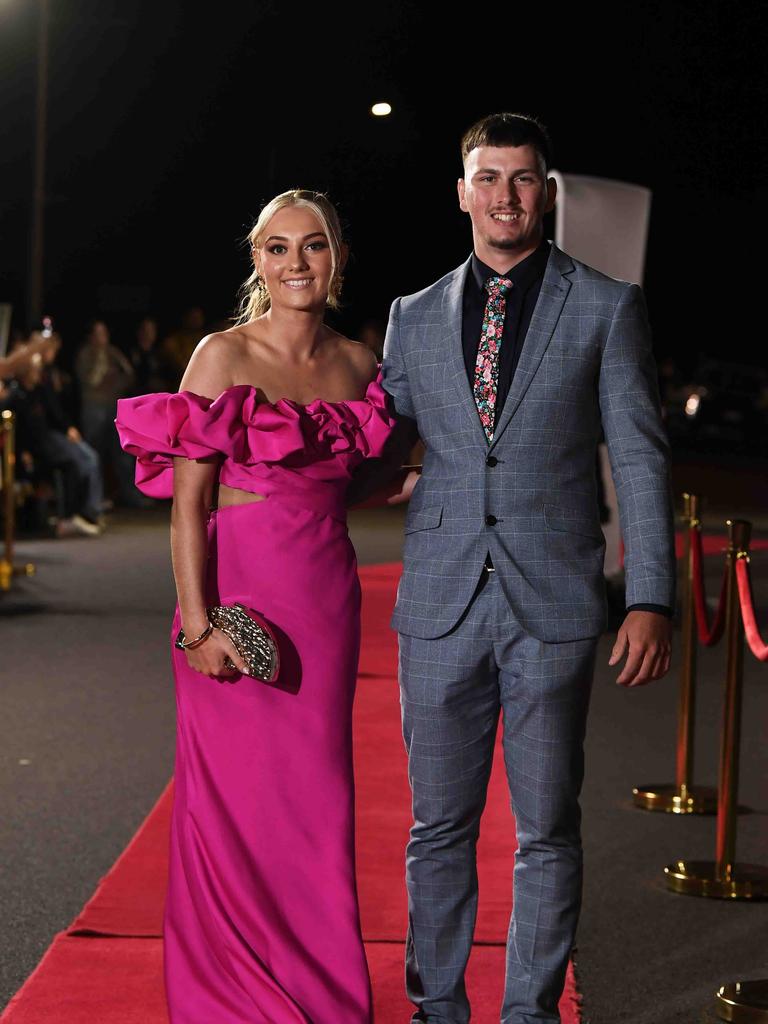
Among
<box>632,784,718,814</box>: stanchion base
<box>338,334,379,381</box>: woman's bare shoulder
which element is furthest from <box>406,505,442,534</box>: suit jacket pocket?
<box>632,784,718,814</box>: stanchion base

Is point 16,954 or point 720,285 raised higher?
point 720,285

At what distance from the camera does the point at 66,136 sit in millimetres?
31719

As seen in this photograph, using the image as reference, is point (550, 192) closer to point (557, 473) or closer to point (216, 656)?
point (557, 473)

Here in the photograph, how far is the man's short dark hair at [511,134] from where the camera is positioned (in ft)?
10.8

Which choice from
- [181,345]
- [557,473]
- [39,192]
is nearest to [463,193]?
[557,473]

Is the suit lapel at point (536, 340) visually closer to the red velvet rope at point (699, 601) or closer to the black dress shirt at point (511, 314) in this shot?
the black dress shirt at point (511, 314)

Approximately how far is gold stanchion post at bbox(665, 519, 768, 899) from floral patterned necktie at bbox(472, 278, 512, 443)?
1.67 meters

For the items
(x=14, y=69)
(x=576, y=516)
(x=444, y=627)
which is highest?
(x=14, y=69)

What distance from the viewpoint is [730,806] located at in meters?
4.78

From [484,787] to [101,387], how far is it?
14.7 m

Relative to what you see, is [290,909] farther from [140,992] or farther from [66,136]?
[66,136]

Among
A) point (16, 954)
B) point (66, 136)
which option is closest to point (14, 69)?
point (66, 136)

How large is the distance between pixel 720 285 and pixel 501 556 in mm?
49645

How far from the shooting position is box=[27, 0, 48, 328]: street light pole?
19.4 m
